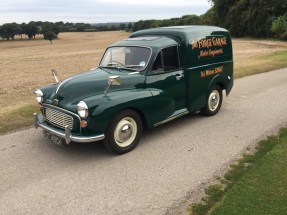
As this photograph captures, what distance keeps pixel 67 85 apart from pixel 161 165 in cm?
208

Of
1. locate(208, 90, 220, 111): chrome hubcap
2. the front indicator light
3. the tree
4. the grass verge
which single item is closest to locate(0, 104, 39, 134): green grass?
the front indicator light

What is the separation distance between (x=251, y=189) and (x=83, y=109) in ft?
8.66

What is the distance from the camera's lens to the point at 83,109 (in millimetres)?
5156

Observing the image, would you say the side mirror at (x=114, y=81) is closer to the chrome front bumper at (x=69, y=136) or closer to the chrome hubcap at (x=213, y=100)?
the chrome front bumper at (x=69, y=136)

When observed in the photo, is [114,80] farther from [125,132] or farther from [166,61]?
[166,61]

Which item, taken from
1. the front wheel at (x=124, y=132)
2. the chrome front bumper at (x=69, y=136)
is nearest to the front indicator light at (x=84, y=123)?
the chrome front bumper at (x=69, y=136)

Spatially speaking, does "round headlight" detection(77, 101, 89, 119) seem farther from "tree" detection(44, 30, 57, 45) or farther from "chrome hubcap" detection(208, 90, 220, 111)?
"tree" detection(44, 30, 57, 45)

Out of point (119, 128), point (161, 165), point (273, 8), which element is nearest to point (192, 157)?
point (161, 165)

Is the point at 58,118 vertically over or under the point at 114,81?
under

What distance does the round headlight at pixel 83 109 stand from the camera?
203 inches

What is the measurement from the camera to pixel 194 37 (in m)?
7.03

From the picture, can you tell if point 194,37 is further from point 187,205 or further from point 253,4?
point 253,4

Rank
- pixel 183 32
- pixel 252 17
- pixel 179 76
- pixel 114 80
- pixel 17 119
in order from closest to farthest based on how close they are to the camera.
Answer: pixel 114 80 → pixel 179 76 → pixel 183 32 → pixel 17 119 → pixel 252 17

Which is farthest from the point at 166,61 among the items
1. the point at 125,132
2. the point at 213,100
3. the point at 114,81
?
the point at 213,100
